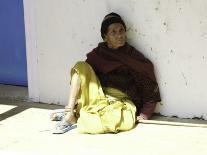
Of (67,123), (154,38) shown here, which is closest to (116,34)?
(154,38)

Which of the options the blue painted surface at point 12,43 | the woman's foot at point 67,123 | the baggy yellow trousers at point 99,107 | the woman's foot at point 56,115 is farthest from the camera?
the blue painted surface at point 12,43

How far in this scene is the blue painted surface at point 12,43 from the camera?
594cm

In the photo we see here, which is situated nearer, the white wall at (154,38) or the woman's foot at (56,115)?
the white wall at (154,38)

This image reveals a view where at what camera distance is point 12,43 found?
19.9 ft

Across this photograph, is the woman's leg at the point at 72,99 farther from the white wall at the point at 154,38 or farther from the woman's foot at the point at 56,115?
the white wall at the point at 154,38

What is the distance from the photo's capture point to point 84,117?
15.1ft

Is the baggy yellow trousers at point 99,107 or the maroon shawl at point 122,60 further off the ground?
the maroon shawl at point 122,60

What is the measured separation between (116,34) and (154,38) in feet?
1.26

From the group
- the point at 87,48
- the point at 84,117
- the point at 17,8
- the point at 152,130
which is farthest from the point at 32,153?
the point at 17,8

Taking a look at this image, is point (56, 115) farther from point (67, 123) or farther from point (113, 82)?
point (113, 82)

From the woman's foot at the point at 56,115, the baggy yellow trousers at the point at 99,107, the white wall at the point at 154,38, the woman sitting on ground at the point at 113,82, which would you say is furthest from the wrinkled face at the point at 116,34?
the woman's foot at the point at 56,115

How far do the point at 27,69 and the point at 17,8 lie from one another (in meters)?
0.76

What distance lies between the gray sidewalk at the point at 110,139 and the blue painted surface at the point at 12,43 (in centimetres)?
109

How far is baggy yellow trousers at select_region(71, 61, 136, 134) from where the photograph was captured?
454 cm
